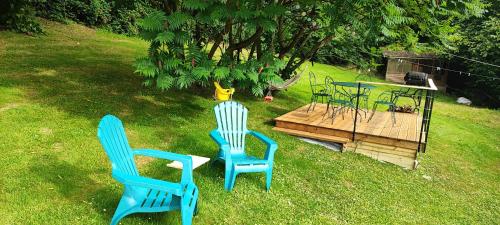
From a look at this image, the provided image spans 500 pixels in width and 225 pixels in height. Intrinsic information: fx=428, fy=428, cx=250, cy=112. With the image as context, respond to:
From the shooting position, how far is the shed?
86.0ft

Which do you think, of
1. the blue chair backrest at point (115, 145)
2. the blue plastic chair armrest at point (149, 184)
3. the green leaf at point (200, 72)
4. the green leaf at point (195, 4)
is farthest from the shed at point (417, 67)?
the blue plastic chair armrest at point (149, 184)

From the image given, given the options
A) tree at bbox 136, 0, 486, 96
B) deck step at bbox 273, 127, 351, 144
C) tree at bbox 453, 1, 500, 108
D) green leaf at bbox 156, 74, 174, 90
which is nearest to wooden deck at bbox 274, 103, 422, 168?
deck step at bbox 273, 127, 351, 144

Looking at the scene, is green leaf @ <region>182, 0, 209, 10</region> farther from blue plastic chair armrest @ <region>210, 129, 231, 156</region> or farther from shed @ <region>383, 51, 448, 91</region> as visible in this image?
shed @ <region>383, 51, 448, 91</region>

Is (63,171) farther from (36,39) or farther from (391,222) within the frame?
(36,39)

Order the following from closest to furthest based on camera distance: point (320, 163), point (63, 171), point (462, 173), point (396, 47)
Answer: point (63, 171)
point (320, 163)
point (462, 173)
point (396, 47)

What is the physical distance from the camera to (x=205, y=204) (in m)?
4.04

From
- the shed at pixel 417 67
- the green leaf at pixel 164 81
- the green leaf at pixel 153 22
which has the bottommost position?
the shed at pixel 417 67

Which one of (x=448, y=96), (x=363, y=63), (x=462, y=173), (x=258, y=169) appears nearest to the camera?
(x=258, y=169)

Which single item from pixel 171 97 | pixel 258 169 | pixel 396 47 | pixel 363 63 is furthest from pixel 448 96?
pixel 258 169

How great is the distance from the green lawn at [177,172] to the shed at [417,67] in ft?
59.2

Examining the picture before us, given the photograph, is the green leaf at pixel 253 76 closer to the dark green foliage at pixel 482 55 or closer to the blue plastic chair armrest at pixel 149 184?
the blue plastic chair armrest at pixel 149 184

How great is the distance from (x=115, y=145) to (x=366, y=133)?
14.0ft

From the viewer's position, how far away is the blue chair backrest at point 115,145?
10.5 feet

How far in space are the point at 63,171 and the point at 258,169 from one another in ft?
6.34
